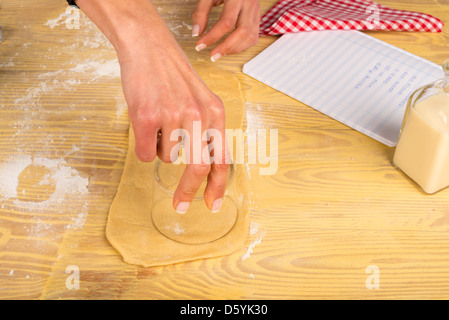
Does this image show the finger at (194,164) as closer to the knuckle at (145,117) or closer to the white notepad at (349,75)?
the knuckle at (145,117)

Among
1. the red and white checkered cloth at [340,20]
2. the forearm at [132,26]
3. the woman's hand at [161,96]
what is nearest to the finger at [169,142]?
the woman's hand at [161,96]

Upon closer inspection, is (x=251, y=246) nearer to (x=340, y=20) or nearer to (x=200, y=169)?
(x=200, y=169)

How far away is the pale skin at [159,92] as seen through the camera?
0.69 m

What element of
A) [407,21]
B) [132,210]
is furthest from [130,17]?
[407,21]

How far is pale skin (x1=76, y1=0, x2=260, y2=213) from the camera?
69 centimetres

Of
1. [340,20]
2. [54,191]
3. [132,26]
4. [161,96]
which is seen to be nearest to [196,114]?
[161,96]

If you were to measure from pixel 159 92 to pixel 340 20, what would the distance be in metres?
0.67

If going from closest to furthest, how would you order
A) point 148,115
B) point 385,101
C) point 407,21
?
point 148,115, point 385,101, point 407,21

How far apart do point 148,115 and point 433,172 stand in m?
0.50

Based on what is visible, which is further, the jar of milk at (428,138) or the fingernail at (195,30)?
the fingernail at (195,30)

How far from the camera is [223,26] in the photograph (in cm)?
110

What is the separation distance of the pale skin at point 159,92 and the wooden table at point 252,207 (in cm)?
13

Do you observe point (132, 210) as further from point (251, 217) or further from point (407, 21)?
point (407, 21)

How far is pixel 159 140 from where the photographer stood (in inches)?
29.0
